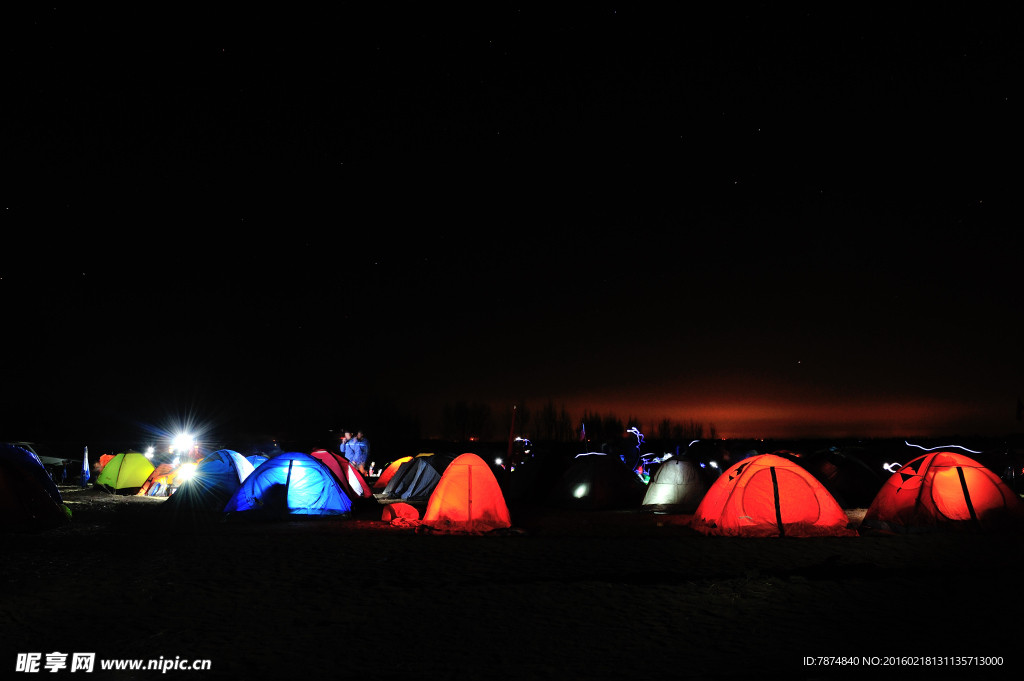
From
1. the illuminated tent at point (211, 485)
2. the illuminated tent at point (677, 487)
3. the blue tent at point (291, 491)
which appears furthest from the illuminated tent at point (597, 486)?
the illuminated tent at point (211, 485)

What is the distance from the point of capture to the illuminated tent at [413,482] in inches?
875

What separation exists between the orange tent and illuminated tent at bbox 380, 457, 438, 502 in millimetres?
7553

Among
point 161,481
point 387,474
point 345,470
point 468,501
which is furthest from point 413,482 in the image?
point 468,501

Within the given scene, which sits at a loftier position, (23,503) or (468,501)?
(23,503)

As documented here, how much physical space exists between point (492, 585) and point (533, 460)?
1446 centimetres

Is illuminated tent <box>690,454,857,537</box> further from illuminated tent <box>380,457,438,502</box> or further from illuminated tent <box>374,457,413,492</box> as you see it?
illuminated tent <box>374,457,413,492</box>

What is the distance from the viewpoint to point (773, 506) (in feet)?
45.5

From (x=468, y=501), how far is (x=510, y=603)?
21.3ft

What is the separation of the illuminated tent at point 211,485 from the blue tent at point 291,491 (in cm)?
179

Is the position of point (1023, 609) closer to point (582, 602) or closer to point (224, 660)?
point (582, 602)

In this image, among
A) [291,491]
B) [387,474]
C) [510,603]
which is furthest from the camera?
A: [387,474]

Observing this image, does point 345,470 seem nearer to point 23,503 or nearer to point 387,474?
point 387,474

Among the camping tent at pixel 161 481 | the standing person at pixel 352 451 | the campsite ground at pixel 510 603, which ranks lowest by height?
the campsite ground at pixel 510 603

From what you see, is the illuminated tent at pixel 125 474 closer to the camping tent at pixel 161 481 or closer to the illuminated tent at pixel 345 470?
the camping tent at pixel 161 481
